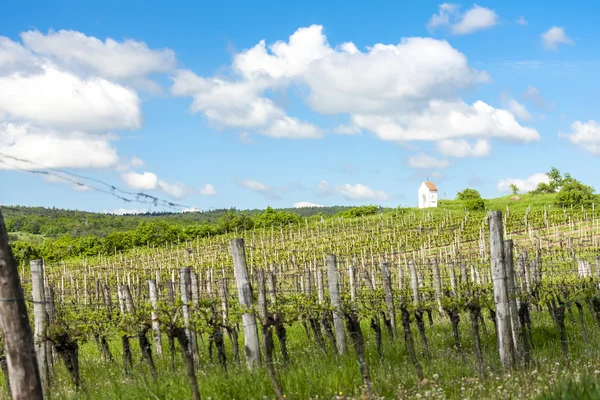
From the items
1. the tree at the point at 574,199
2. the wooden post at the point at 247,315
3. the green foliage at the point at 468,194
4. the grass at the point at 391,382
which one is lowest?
the grass at the point at 391,382

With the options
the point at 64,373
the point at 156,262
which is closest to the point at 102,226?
the point at 156,262

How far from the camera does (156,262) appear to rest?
2160 inches

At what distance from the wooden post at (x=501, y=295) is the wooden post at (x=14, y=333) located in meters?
6.58

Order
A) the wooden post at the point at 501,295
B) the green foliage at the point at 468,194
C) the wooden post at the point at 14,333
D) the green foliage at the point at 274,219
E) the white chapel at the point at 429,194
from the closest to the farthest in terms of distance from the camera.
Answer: the wooden post at the point at 14,333 < the wooden post at the point at 501,295 < the green foliage at the point at 274,219 < the green foliage at the point at 468,194 < the white chapel at the point at 429,194

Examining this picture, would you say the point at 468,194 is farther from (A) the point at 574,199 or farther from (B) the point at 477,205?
(A) the point at 574,199

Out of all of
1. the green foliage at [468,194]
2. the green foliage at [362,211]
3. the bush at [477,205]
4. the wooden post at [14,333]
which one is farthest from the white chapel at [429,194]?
the wooden post at [14,333]

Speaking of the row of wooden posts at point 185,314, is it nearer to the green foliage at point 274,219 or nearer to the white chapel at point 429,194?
the green foliage at point 274,219

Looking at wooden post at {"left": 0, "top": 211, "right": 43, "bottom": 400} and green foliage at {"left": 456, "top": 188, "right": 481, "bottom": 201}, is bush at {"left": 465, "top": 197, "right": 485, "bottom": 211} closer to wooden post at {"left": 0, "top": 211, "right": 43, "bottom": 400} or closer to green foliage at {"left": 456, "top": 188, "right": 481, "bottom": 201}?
green foliage at {"left": 456, "top": 188, "right": 481, "bottom": 201}

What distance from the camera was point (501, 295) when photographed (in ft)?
34.2

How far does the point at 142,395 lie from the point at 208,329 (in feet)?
9.47

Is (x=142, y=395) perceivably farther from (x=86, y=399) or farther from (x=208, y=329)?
(x=208, y=329)

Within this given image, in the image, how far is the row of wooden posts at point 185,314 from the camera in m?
6.81

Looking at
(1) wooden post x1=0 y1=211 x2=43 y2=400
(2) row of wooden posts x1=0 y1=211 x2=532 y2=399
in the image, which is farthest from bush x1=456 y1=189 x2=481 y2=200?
(1) wooden post x1=0 y1=211 x2=43 y2=400

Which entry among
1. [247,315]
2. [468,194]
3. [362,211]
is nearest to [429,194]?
[468,194]
